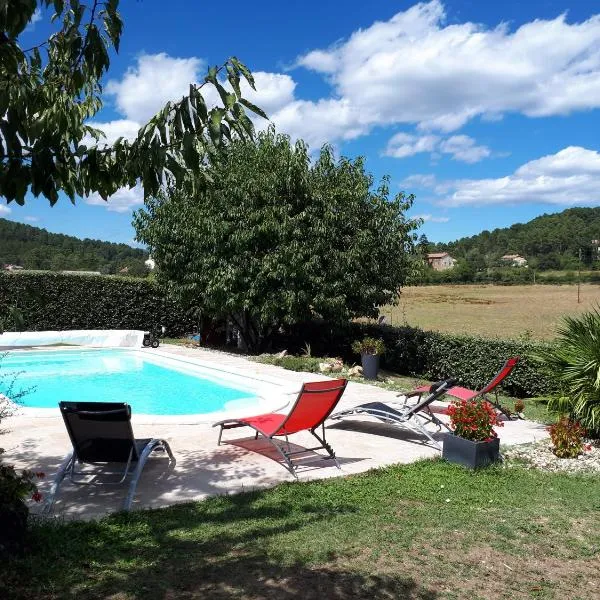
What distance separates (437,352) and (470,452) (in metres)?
8.33

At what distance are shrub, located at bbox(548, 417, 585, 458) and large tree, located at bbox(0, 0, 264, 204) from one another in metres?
6.18

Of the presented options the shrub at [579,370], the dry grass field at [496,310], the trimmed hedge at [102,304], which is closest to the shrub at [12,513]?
the shrub at [579,370]

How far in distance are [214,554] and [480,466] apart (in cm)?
378

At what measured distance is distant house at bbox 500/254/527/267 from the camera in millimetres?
97438

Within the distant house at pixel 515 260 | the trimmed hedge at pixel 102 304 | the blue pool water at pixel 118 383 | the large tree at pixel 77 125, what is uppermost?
the distant house at pixel 515 260

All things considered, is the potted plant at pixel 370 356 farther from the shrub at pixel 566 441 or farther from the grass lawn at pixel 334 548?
the grass lawn at pixel 334 548

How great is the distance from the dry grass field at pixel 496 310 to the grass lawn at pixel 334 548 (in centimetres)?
1852

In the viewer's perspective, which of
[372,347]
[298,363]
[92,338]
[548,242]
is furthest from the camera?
[548,242]

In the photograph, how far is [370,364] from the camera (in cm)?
1459

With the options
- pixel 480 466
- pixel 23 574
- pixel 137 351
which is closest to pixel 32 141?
pixel 23 574

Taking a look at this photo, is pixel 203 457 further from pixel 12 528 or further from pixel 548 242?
pixel 548 242

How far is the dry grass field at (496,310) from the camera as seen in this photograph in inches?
1297

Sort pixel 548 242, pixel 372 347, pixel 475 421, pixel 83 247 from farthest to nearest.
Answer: pixel 548 242
pixel 83 247
pixel 372 347
pixel 475 421

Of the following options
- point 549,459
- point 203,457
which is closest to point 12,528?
point 203,457
